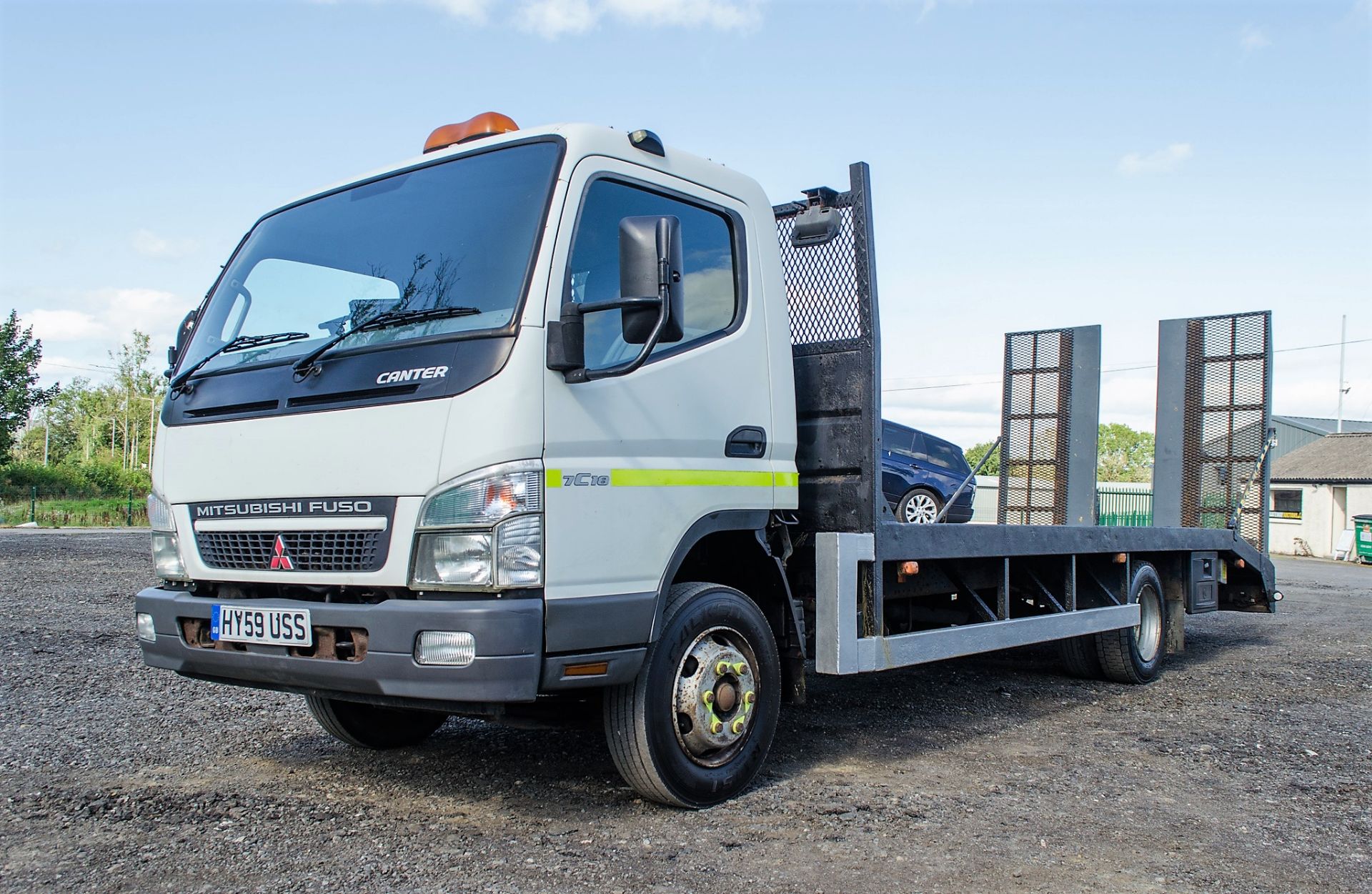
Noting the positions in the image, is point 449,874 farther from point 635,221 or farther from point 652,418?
point 635,221


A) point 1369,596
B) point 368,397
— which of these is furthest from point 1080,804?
point 1369,596

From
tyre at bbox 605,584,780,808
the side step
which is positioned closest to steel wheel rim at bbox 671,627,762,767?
tyre at bbox 605,584,780,808

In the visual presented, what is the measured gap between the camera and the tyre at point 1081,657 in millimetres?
7445

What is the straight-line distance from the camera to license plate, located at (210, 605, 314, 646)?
365 centimetres

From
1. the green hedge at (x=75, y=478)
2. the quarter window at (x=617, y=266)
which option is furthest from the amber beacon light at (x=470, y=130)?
the green hedge at (x=75, y=478)

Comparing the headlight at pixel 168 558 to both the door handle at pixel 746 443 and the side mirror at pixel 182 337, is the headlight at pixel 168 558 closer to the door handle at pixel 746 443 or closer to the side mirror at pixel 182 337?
the side mirror at pixel 182 337

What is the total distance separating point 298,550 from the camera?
3.77 meters

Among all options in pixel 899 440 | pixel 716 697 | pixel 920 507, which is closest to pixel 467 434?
pixel 716 697

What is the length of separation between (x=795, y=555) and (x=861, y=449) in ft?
1.84

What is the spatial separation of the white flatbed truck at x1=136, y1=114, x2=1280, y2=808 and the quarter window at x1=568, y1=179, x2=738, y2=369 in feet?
0.04

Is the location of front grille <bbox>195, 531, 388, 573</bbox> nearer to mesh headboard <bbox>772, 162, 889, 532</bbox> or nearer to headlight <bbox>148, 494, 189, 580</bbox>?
headlight <bbox>148, 494, 189, 580</bbox>

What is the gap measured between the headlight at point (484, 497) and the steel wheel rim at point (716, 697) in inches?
39.4

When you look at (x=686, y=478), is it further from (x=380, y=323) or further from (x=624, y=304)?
(x=380, y=323)

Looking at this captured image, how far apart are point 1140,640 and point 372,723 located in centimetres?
525
